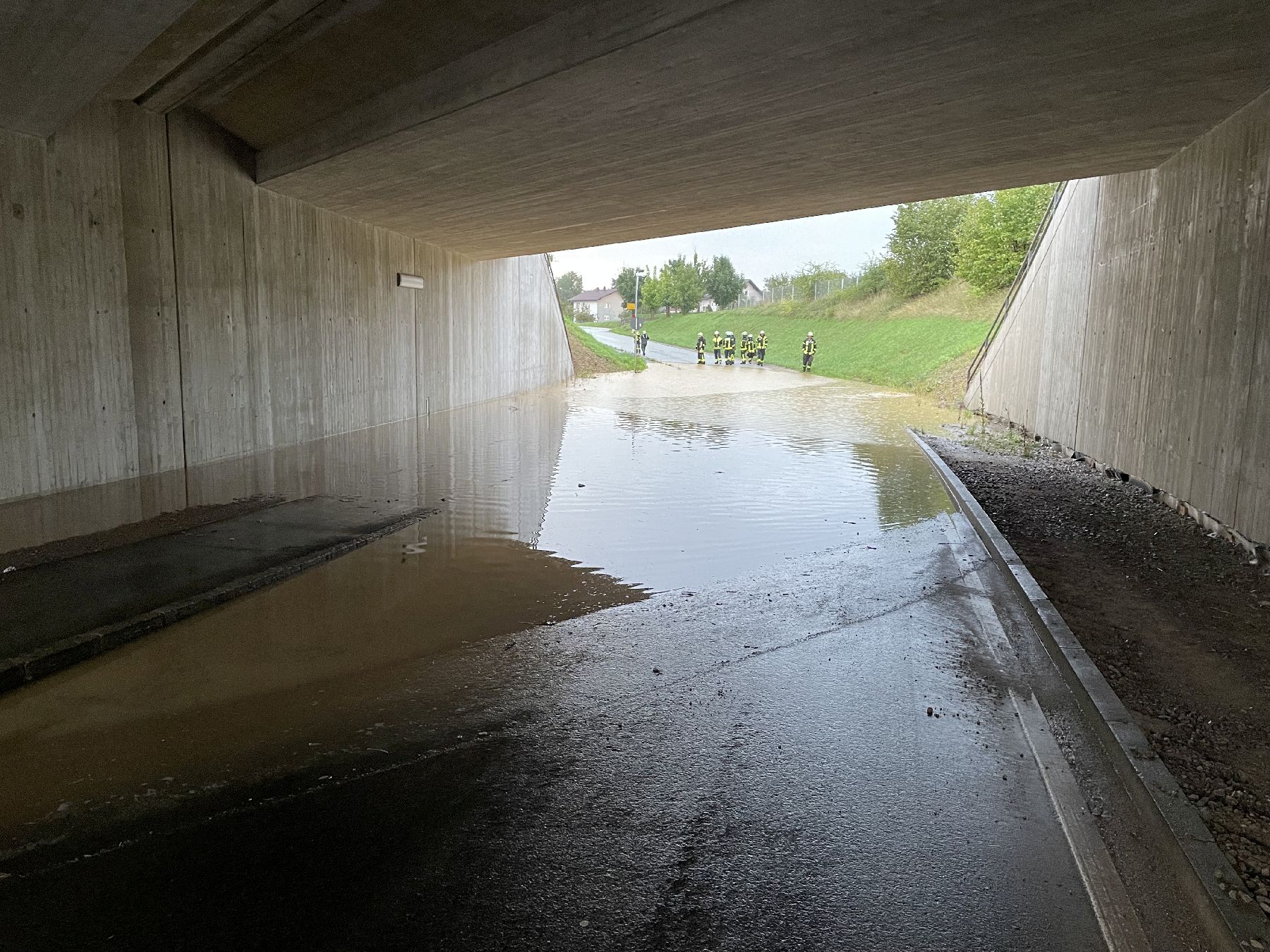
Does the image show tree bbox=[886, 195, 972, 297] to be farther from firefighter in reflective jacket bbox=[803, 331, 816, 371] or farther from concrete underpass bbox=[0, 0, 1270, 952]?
concrete underpass bbox=[0, 0, 1270, 952]

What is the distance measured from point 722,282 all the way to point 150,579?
97.1 meters

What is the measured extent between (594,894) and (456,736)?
1448 mm

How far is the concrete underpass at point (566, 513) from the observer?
123 inches

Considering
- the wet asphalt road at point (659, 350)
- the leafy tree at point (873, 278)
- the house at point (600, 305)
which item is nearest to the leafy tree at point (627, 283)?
the wet asphalt road at point (659, 350)

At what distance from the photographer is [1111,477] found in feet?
37.6

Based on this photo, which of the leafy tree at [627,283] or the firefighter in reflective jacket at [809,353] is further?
the leafy tree at [627,283]

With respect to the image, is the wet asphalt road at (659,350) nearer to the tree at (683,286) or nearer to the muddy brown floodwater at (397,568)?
the tree at (683,286)

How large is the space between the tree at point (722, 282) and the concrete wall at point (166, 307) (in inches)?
3293

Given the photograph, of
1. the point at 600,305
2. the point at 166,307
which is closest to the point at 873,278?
the point at 166,307

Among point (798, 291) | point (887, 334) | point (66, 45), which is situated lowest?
point (887, 334)

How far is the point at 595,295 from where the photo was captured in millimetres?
161000

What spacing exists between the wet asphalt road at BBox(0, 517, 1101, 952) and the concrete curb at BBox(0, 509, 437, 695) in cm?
206

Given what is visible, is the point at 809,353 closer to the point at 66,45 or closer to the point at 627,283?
the point at 66,45

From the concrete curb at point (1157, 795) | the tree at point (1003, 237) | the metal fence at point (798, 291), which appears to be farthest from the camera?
the metal fence at point (798, 291)
